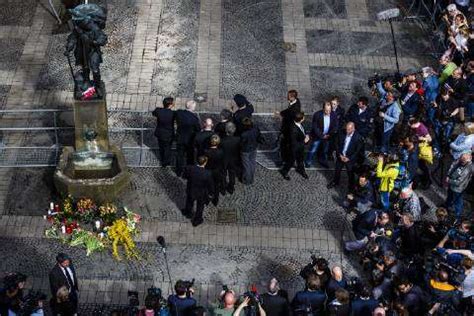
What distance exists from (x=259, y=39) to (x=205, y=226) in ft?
22.3

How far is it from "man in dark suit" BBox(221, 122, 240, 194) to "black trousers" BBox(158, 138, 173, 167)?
1365 millimetres

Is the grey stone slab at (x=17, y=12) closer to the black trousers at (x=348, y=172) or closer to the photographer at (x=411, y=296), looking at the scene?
the black trousers at (x=348, y=172)

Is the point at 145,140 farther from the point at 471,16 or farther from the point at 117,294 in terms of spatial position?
the point at 471,16

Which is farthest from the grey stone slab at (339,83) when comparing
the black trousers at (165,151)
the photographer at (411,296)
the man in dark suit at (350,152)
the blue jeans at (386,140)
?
the photographer at (411,296)

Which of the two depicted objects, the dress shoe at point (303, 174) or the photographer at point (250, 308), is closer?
the photographer at point (250, 308)

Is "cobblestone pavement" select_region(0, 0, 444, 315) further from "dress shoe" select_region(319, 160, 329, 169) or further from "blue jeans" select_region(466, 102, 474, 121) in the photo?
"blue jeans" select_region(466, 102, 474, 121)

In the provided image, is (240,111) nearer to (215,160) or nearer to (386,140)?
(215,160)

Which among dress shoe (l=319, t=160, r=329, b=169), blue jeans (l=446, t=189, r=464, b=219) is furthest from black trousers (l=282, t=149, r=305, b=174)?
blue jeans (l=446, t=189, r=464, b=219)

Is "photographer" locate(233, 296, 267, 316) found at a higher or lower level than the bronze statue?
lower

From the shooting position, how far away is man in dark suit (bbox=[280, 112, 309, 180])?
15523mm

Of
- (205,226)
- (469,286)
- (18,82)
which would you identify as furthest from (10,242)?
(469,286)

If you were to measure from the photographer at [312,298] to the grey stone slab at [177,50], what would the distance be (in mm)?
7565

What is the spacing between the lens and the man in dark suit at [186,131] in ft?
50.9

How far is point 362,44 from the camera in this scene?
20.5 m
